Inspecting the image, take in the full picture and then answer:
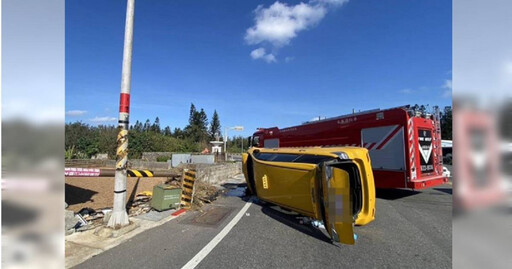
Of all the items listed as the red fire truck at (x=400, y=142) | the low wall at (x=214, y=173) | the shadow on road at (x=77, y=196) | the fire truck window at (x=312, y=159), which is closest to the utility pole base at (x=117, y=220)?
the shadow on road at (x=77, y=196)

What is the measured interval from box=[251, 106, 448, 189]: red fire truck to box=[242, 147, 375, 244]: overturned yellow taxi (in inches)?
138

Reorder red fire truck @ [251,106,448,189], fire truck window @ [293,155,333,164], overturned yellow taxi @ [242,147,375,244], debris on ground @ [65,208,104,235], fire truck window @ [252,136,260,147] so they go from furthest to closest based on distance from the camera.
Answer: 1. fire truck window @ [252,136,260,147]
2. red fire truck @ [251,106,448,189]
3. fire truck window @ [293,155,333,164]
4. debris on ground @ [65,208,104,235]
5. overturned yellow taxi @ [242,147,375,244]

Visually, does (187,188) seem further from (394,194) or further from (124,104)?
(394,194)

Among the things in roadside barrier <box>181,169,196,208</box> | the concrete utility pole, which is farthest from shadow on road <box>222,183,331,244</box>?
the concrete utility pole

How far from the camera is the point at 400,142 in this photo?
8.82m

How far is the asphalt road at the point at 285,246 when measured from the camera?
3.93 meters

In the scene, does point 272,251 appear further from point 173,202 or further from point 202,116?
point 202,116

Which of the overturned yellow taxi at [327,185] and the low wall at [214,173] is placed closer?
the overturned yellow taxi at [327,185]

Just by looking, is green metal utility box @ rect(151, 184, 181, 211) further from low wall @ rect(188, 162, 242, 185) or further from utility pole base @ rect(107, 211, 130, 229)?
low wall @ rect(188, 162, 242, 185)

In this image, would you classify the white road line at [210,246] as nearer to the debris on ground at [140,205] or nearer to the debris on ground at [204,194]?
the debris on ground at [204,194]

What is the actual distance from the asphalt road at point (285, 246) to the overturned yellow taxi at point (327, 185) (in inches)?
13.7

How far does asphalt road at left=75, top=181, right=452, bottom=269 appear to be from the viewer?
12.9ft

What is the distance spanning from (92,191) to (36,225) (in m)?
10.0

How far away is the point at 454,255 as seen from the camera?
0.80 meters
